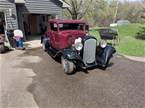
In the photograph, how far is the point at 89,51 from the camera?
265 inches

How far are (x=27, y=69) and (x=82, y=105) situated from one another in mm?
3483

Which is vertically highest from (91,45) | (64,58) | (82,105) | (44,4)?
(44,4)

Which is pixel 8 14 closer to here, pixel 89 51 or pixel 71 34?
pixel 71 34

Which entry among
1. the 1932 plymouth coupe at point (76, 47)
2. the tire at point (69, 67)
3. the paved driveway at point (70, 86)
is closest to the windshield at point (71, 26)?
the 1932 plymouth coupe at point (76, 47)

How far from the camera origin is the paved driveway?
15.1ft

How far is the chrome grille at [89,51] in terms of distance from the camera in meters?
6.60

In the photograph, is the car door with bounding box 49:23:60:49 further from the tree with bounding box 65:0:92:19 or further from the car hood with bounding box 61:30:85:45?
the tree with bounding box 65:0:92:19

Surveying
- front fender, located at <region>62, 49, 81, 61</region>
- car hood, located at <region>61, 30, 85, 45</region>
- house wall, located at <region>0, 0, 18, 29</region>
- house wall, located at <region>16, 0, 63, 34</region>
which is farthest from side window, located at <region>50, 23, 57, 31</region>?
house wall, located at <region>16, 0, 63, 34</region>

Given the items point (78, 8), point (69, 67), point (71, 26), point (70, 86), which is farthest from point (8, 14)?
point (78, 8)

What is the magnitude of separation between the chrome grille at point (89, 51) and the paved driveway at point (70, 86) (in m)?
0.44

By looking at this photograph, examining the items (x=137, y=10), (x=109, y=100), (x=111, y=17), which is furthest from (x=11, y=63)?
(x=137, y=10)

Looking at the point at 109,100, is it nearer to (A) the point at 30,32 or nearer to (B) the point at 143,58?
(B) the point at 143,58

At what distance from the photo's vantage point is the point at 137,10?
118 ft

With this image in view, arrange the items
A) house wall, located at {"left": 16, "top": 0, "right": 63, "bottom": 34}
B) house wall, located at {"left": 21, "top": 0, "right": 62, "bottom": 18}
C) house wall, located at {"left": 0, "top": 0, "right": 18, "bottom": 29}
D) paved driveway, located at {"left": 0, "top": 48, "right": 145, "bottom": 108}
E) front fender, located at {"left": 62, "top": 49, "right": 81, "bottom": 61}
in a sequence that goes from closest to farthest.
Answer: paved driveway, located at {"left": 0, "top": 48, "right": 145, "bottom": 108} → front fender, located at {"left": 62, "top": 49, "right": 81, "bottom": 61} → house wall, located at {"left": 0, "top": 0, "right": 18, "bottom": 29} → house wall, located at {"left": 16, "top": 0, "right": 63, "bottom": 34} → house wall, located at {"left": 21, "top": 0, "right": 62, "bottom": 18}
